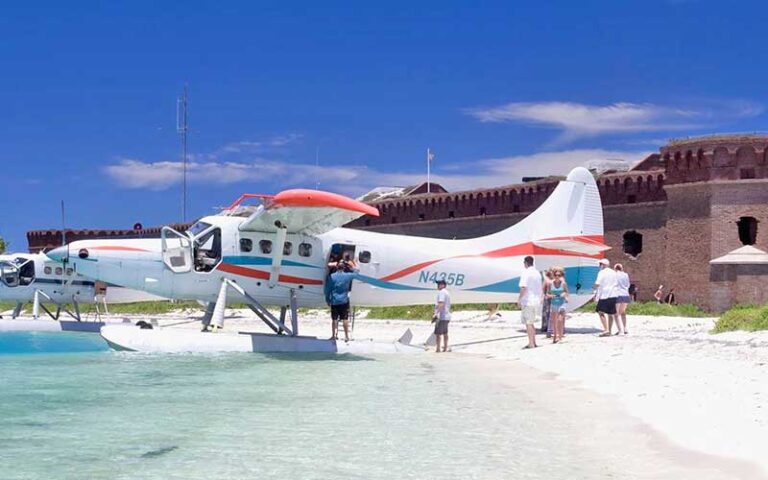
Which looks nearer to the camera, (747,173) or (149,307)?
(747,173)

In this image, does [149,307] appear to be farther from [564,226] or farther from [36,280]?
[564,226]

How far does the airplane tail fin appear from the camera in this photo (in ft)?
55.7

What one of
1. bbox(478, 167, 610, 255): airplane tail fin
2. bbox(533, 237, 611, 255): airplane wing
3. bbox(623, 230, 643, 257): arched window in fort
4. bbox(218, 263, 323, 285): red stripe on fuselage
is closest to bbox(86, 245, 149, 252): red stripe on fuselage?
bbox(218, 263, 323, 285): red stripe on fuselage

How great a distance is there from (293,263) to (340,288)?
3.57 feet

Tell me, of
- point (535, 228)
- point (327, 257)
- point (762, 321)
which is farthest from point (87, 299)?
point (762, 321)

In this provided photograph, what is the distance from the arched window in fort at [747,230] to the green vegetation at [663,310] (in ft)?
10.4

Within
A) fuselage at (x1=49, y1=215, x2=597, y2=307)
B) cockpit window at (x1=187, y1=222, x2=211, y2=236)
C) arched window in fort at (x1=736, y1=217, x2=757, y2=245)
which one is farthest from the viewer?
arched window in fort at (x1=736, y1=217, x2=757, y2=245)

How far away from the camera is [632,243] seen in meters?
31.6

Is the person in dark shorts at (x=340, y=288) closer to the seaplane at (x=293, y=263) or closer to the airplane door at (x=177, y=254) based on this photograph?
the seaplane at (x=293, y=263)

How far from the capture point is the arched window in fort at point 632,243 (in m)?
31.4

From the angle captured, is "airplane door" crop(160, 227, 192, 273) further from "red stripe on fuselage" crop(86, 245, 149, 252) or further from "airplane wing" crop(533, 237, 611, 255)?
"airplane wing" crop(533, 237, 611, 255)

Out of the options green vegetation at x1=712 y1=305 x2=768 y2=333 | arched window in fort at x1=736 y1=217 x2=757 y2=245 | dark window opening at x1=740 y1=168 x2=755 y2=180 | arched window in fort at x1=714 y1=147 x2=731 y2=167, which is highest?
arched window in fort at x1=714 y1=147 x2=731 y2=167

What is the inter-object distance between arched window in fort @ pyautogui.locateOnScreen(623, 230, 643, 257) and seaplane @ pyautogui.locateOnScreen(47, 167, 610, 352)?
15196 millimetres

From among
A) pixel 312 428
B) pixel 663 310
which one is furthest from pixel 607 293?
pixel 663 310
